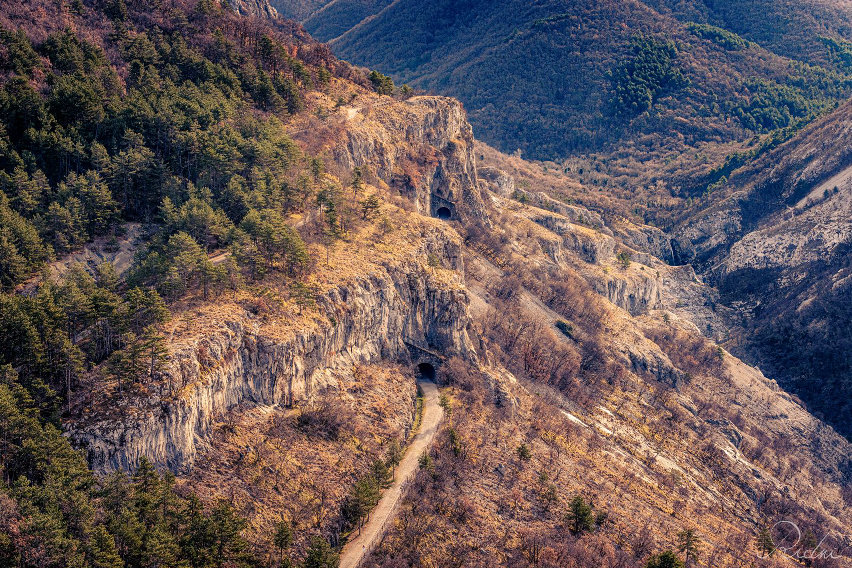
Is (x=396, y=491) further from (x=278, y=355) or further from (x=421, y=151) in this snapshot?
(x=421, y=151)

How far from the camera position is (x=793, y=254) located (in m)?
148

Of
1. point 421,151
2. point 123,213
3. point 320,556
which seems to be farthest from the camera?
point 421,151

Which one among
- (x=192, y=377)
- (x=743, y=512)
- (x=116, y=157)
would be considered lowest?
(x=743, y=512)

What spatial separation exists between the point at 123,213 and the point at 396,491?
134ft

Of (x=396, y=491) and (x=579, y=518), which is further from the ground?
(x=579, y=518)

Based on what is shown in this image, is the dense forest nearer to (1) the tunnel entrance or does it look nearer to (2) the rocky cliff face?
(2) the rocky cliff face

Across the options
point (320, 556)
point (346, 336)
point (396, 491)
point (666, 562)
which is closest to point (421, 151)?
point (346, 336)

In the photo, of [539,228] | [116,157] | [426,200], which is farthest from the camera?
[539,228]

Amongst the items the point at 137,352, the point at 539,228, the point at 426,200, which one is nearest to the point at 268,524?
the point at 137,352

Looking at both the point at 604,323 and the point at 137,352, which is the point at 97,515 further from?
the point at 604,323

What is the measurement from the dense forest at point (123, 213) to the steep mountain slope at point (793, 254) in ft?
330

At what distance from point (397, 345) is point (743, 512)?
48.5m

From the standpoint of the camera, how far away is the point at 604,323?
113 metres

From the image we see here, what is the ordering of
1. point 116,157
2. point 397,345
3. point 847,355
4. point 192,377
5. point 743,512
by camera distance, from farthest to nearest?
point 847,355, point 743,512, point 397,345, point 116,157, point 192,377
